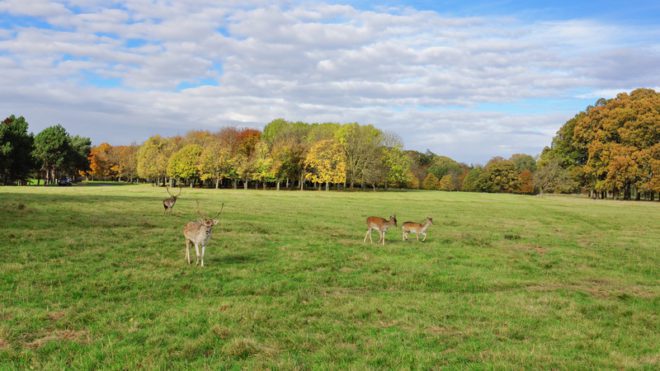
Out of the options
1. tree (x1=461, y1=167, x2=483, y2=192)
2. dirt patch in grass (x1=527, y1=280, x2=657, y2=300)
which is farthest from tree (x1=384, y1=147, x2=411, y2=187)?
dirt patch in grass (x1=527, y1=280, x2=657, y2=300)

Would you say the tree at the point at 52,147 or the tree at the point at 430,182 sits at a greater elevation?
the tree at the point at 52,147

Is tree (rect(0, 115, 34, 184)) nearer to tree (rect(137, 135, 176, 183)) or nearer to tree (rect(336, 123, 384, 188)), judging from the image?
tree (rect(137, 135, 176, 183))

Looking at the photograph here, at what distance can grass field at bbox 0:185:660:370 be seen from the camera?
27.0 feet

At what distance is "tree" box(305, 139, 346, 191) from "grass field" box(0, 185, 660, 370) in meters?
70.8

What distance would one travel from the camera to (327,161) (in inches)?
3706

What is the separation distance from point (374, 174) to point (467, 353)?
289ft

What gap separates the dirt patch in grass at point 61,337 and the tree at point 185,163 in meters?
95.0

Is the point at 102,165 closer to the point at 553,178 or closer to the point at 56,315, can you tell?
the point at 553,178

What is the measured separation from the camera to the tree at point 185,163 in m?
102

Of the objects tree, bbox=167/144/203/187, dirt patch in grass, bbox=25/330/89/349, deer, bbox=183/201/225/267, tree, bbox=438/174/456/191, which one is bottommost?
dirt patch in grass, bbox=25/330/89/349

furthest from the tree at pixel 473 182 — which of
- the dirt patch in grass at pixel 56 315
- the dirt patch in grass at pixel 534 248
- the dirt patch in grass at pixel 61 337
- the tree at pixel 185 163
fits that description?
the dirt patch in grass at pixel 61 337

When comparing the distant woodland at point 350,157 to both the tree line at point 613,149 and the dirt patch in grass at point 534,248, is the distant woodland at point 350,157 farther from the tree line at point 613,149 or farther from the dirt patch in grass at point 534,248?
the dirt patch in grass at point 534,248

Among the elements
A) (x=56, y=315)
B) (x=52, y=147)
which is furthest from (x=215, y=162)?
(x=56, y=315)

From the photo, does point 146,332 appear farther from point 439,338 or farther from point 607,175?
point 607,175
